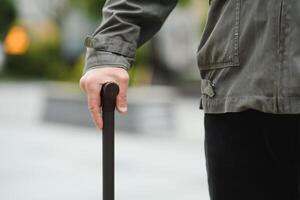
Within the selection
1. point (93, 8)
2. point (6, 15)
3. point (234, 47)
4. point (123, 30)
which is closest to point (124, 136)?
point (93, 8)

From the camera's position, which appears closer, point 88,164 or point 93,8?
point 88,164

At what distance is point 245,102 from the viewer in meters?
1.63

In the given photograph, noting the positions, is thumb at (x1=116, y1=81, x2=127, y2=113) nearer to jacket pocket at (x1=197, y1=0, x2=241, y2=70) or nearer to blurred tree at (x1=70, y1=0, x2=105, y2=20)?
jacket pocket at (x1=197, y1=0, x2=241, y2=70)

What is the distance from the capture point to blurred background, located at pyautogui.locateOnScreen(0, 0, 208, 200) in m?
6.18

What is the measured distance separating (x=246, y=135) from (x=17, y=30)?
3005cm

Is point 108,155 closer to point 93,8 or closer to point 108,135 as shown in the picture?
point 108,135

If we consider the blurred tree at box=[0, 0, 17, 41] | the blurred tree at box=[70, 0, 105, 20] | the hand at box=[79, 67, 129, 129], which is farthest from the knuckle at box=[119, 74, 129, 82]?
the blurred tree at box=[0, 0, 17, 41]

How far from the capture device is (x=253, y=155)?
5.65 ft

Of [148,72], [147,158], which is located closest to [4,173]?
[147,158]

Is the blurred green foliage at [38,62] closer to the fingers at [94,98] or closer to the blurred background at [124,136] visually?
the blurred background at [124,136]

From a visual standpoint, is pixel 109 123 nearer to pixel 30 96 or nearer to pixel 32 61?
pixel 30 96

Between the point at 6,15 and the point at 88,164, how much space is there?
2582 centimetres

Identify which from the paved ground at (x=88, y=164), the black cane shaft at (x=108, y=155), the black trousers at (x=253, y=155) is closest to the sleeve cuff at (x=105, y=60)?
the black cane shaft at (x=108, y=155)

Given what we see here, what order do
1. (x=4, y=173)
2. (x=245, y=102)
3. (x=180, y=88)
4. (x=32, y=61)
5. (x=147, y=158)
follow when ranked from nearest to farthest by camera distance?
(x=245, y=102)
(x=4, y=173)
(x=147, y=158)
(x=180, y=88)
(x=32, y=61)
